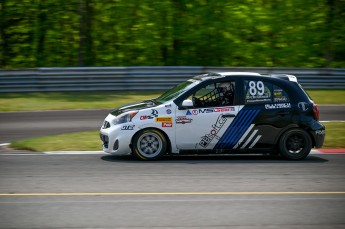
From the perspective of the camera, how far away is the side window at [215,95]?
11883 mm

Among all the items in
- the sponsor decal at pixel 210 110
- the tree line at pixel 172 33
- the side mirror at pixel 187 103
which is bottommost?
the sponsor decal at pixel 210 110

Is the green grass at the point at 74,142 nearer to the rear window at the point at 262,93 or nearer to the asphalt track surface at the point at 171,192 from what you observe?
the asphalt track surface at the point at 171,192

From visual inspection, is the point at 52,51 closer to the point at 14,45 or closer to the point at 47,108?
the point at 14,45

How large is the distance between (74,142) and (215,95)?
3664 millimetres

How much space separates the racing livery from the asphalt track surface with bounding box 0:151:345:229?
292 millimetres

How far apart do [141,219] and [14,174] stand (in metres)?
3.60

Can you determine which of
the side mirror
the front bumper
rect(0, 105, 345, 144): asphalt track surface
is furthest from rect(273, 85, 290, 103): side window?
rect(0, 105, 345, 144): asphalt track surface

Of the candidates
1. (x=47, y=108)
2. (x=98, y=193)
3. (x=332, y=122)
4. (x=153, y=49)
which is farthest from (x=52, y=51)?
(x=98, y=193)

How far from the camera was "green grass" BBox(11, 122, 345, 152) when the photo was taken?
528 inches

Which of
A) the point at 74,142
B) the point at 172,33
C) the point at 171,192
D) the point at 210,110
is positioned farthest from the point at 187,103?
the point at 172,33

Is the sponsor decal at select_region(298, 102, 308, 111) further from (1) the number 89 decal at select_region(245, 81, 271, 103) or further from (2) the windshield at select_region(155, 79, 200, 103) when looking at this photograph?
(2) the windshield at select_region(155, 79, 200, 103)

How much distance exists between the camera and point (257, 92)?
12.0 meters

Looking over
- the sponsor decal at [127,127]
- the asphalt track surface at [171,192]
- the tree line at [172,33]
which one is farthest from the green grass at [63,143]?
the tree line at [172,33]

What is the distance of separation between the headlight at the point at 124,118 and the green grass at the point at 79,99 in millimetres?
8980
